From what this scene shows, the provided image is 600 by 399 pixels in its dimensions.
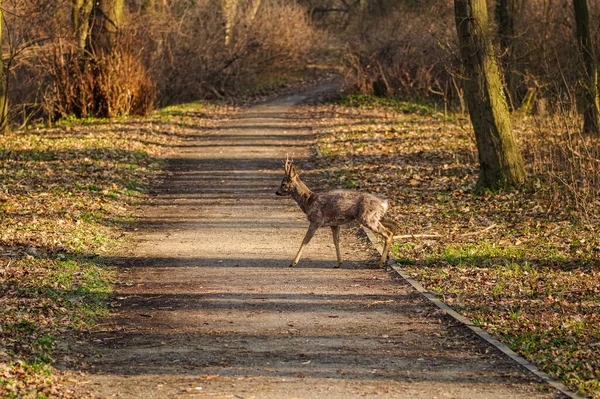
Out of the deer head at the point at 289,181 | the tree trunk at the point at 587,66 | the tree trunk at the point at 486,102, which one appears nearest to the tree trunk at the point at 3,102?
the tree trunk at the point at 486,102

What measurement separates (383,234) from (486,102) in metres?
6.24

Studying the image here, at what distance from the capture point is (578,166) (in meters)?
17.0

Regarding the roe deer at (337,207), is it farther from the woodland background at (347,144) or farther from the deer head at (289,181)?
the woodland background at (347,144)

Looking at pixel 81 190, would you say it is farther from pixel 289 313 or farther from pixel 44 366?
pixel 44 366

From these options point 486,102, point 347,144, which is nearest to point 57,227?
point 486,102

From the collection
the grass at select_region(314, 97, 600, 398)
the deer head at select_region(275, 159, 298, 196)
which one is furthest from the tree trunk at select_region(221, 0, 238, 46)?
the deer head at select_region(275, 159, 298, 196)

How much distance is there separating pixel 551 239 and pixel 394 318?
4.89 m

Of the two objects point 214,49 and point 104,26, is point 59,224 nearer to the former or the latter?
point 104,26

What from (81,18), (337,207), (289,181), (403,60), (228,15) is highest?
(81,18)

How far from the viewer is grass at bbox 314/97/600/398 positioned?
9195 mm

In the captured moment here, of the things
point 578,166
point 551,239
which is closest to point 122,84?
point 578,166

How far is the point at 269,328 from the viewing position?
9.38 metres

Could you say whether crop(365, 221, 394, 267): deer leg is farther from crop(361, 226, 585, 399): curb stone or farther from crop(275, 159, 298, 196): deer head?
crop(275, 159, 298, 196): deer head

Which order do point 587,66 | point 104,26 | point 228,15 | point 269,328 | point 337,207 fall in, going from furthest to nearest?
point 228,15, point 104,26, point 587,66, point 337,207, point 269,328
